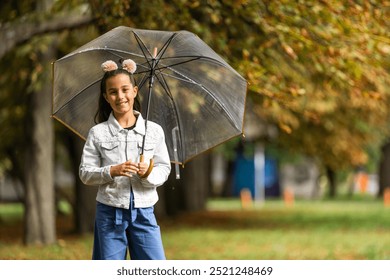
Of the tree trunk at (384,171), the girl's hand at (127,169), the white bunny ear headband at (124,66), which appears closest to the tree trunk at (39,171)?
the white bunny ear headband at (124,66)

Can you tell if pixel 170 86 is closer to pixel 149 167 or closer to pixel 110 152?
pixel 110 152

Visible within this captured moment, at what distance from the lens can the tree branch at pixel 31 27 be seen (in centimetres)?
1301

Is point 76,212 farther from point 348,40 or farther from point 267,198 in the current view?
point 267,198

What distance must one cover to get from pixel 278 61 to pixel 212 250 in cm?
365

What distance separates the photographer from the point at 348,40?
1130cm

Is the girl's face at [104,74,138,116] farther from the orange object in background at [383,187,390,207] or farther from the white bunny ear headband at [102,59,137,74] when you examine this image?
the orange object in background at [383,187,390,207]

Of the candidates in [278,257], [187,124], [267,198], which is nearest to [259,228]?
[278,257]

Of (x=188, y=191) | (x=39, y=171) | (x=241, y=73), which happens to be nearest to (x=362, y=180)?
(x=188, y=191)

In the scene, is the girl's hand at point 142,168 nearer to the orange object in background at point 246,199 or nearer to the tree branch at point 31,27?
the tree branch at point 31,27

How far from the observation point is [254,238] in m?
18.6

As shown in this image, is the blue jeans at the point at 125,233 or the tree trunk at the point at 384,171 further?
the tree trunk at the point at 384,171

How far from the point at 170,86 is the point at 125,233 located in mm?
1350

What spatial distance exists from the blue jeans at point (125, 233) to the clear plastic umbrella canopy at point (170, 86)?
922mm

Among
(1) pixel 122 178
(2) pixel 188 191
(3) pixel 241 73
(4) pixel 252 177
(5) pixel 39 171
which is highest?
(3) pixel 241 73
